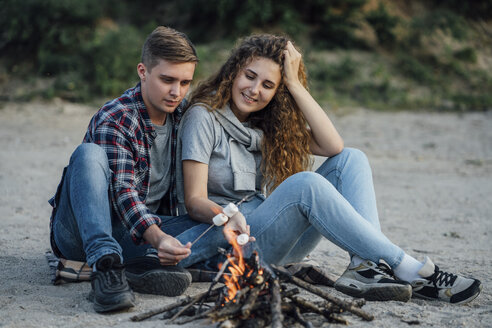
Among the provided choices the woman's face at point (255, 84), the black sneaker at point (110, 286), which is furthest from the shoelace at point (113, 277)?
the woman's face at point (255, 84)

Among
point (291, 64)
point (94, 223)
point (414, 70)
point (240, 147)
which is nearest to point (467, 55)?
point (414, 70)

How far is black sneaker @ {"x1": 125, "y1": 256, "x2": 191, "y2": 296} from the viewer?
3107 millimetres

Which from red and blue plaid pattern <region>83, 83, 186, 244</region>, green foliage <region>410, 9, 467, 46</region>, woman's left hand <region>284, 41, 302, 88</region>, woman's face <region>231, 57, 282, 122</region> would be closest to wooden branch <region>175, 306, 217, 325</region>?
red and blue plaid pattern <region>83, 83, 186, 244</region>

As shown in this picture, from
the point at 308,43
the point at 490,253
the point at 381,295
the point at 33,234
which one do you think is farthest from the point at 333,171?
the point at 308,43

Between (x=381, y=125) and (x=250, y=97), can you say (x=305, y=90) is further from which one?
(x=381, y=125)

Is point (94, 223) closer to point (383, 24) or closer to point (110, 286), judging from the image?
point (110, 286)

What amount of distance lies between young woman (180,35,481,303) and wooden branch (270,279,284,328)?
1.36 ft

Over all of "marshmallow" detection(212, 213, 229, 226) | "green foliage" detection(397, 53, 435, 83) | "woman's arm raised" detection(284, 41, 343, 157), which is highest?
"green foliage" detection(397, 53, 435, 83)

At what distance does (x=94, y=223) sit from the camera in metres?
2.96

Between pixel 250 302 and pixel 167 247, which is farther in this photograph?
pixel 167 247

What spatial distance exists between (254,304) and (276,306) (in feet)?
0.39

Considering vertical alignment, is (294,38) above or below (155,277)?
above

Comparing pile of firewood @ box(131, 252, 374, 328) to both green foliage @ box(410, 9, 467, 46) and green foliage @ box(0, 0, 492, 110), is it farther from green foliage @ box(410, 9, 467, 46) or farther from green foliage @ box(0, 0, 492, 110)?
green foliage @ box(410, 9, 467, 46)

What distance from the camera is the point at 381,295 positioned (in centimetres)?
316
